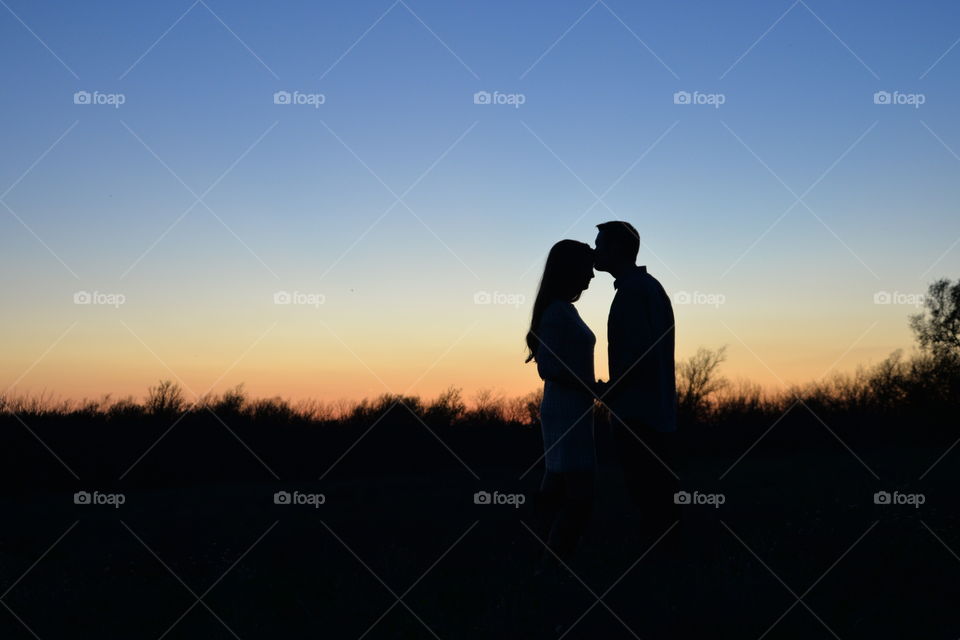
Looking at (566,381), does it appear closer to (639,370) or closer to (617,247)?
(639,370)

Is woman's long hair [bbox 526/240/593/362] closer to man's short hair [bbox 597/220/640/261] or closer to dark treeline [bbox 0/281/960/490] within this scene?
man's short hair [bbox 597/220/640/261]

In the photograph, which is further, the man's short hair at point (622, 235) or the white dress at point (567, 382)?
the man's short hair at point (622, 235)

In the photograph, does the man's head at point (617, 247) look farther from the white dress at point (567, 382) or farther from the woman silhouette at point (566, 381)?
the white dress at point (567, 382)

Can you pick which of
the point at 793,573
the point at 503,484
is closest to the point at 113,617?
the point at 793,573

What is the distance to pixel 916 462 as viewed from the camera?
22062mm

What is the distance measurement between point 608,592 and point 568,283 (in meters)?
2.05

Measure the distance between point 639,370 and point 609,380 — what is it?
8.6 inches

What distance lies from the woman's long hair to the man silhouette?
0.16 m

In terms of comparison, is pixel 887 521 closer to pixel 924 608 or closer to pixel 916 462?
pixel 924 608

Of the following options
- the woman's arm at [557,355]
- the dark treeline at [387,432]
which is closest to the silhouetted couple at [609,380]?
the woman's arm at [557,355]

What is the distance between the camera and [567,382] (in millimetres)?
6145

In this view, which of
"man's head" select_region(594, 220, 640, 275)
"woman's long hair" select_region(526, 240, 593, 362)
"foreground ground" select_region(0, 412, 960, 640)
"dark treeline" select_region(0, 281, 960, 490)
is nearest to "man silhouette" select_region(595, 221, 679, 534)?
"man's head" select_region(594, 220, 640, 275)

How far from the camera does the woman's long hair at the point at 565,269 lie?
6.22 meters

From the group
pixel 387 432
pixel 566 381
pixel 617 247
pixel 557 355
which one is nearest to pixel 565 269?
pixel 617 247
